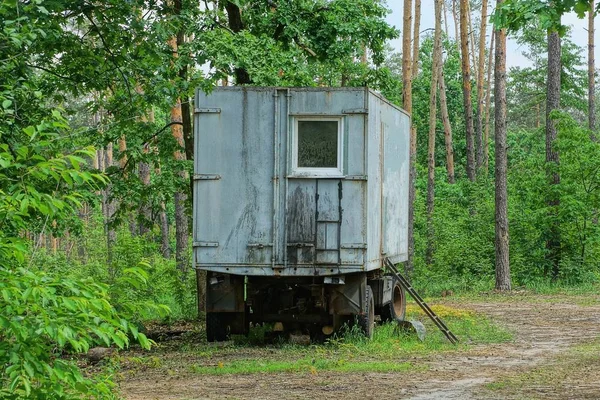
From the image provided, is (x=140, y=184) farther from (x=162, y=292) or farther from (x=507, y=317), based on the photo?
(x=507, y=317)

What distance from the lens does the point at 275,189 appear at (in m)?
14.2

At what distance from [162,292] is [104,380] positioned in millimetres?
14917

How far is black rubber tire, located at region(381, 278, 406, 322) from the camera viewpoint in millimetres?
17844

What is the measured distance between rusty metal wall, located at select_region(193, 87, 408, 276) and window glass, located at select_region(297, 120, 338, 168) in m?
0.15

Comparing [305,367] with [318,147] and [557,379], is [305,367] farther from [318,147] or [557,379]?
[318,147]

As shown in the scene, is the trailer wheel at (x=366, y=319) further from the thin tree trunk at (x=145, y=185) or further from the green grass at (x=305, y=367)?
the thin tree trunk at (x=145, y=185)

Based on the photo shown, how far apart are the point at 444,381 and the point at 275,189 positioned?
4286mm

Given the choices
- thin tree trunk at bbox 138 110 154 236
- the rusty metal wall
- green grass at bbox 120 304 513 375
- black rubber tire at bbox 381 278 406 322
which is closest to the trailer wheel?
green grass at bbox 120 304 513 375

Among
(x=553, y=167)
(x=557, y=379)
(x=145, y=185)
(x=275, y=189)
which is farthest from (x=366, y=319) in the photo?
(x=553, y=167)

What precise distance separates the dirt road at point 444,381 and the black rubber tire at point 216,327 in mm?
3134

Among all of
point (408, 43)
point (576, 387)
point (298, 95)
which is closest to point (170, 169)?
point (298, 95)

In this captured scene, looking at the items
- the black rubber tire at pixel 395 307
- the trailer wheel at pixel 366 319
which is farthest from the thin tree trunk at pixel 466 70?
the trailer wheel at pixel 366 319

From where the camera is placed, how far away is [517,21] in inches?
439

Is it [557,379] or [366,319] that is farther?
[366,319]
